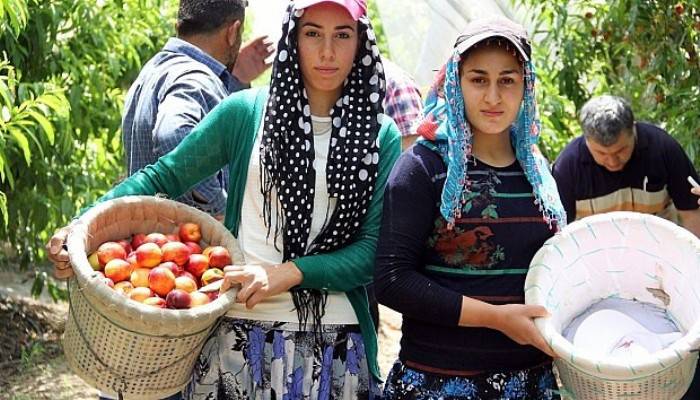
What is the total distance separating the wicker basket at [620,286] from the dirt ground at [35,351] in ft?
10.3

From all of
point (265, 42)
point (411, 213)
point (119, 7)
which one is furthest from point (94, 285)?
point (119, 7)

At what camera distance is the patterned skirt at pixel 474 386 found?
8.04 ft

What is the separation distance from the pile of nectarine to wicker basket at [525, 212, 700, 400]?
2.27 ft

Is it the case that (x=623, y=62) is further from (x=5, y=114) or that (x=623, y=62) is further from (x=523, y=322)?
(x=523, y=322)

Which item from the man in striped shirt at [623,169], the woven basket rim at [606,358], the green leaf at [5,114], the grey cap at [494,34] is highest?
the grey cap at [494,34]

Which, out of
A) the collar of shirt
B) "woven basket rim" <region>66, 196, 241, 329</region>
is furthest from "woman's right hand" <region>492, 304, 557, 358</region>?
the collar of shirt

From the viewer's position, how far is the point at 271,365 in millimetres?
2545

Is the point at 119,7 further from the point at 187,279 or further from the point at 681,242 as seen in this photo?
the point at 681,242

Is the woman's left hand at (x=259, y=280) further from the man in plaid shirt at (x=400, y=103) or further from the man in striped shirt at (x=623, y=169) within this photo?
the man in striped shirt at (x=623, y=169)

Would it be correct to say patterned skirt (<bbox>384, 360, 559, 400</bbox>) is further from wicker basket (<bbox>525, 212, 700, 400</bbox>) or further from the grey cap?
the grey cap

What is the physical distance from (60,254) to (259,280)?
44 centimetres

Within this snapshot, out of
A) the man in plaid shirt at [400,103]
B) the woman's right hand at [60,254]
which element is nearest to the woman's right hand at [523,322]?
the woman's right hand at [60,254]

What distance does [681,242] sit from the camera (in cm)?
249

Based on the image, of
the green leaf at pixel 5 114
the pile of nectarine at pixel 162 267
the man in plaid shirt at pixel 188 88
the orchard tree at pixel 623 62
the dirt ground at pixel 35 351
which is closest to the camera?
the pile of nectarine at pixel 162 267
